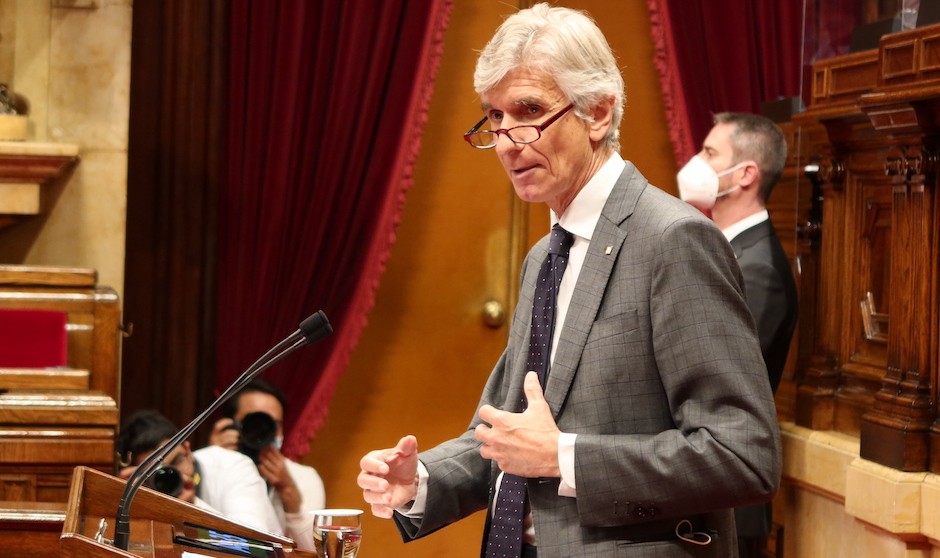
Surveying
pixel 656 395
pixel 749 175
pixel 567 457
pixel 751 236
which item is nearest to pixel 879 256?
pixel 751 236

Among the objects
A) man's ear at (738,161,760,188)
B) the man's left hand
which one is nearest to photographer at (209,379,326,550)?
man's ear at (738,161,760,188)

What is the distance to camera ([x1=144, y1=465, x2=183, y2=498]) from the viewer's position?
2.88 m

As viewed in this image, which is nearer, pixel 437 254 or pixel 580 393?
pixel 580 393

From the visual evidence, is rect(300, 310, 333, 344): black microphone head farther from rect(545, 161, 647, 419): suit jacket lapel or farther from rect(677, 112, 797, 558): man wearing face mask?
rect(677, 112, 797, 558): man wearing face mask

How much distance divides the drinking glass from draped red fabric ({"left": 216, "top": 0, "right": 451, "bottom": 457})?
2.32m

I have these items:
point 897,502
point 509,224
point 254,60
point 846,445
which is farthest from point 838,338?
point 254,60

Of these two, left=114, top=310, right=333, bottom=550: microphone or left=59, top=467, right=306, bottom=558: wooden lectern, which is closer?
left=114, top=310, right=333, bottom=550: microphone

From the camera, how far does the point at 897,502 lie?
2.61 m

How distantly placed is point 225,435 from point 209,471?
1.08ft

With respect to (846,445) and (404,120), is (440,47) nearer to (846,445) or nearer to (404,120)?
(404,120)

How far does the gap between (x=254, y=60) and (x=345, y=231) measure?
0.66m

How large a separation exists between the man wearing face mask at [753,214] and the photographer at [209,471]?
1297 mm

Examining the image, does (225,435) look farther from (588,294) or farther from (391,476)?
(588,294)

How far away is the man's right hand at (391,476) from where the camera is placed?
6.10ft
